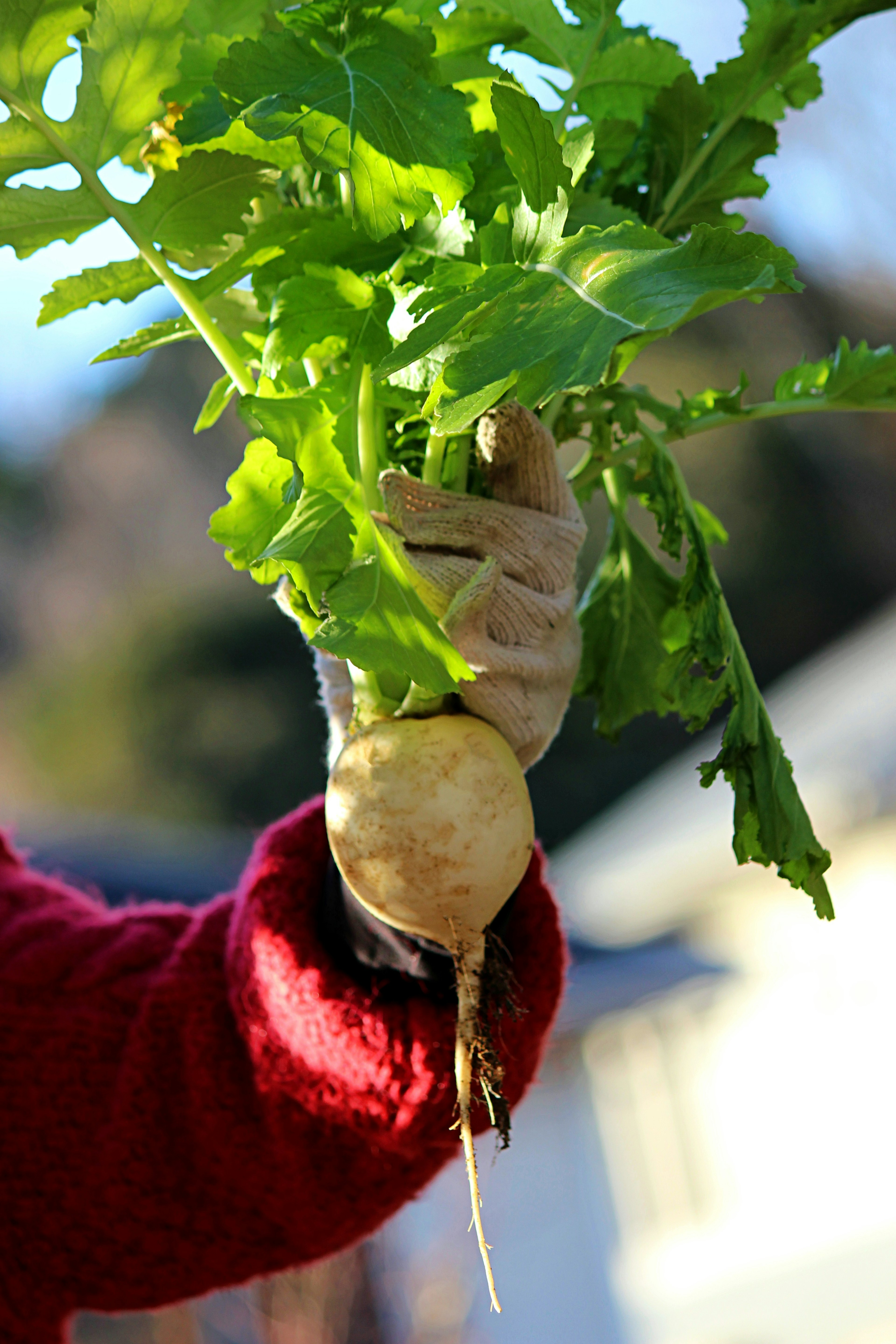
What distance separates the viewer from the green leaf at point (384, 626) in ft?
1.72

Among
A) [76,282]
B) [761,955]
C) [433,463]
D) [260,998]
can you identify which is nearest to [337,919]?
[260,998]

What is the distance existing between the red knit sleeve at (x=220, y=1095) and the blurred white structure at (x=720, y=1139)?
298 centimetres

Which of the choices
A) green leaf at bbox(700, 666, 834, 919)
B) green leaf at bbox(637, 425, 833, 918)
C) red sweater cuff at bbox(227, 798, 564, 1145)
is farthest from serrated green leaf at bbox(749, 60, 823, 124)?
red sweater cuff at bbox(227, 798, 564, 1145)

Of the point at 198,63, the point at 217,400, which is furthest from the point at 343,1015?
the point at 198,63

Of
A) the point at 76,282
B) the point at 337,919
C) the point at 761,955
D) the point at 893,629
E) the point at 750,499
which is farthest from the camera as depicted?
the point at 750,499

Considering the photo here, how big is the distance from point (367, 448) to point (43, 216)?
27 centimetres

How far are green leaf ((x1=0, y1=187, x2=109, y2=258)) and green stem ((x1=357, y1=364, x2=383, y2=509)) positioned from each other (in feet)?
0.72

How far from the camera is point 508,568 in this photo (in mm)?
706

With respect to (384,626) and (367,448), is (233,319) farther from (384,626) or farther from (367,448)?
(384,626)

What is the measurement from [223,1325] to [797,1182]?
240 cm

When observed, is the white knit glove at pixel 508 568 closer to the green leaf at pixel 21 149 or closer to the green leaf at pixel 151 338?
the green leaf at pixel 151 338

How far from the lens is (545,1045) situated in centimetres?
82

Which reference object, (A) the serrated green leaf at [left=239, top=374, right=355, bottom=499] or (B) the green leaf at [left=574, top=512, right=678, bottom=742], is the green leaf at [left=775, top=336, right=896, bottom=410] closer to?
(B) the green leaf at [left=574, top=512, right=678, bottom=742]

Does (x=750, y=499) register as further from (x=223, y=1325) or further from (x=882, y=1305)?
(x=223, y=1325)
